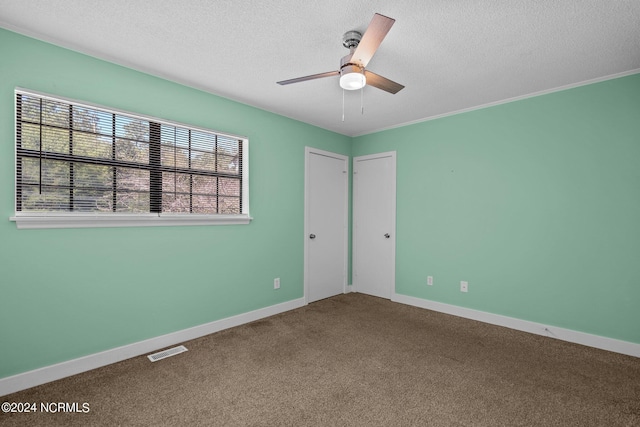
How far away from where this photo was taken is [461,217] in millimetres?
3666

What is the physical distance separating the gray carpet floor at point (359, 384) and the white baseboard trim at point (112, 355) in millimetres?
60

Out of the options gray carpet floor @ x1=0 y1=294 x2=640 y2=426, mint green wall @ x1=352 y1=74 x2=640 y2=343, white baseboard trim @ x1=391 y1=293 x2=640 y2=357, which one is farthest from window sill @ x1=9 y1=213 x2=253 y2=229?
white baseboard trim @ x1=391 y1=293 x2=640 y2=357

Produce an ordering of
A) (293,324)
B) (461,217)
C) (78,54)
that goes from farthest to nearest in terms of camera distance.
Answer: (461,217) < (293,324) < (78,54)

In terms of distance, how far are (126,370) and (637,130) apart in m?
4.70

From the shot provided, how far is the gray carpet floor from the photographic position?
1848 millimetres

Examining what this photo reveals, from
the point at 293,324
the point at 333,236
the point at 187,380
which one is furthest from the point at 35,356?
the point at 333,236

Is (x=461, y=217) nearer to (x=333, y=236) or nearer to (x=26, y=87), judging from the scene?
(x=333, y=236)

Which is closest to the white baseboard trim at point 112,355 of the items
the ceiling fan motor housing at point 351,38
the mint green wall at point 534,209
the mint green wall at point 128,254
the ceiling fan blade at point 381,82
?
the mint green wall at point 128,254

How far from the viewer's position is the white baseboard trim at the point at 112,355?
209cm

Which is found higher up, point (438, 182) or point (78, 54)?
point (78, 54)

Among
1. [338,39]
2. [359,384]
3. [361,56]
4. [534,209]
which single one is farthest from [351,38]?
[534,209]

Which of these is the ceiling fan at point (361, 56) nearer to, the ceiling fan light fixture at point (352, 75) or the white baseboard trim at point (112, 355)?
the ceiling fan light fixture at point (352, 75)

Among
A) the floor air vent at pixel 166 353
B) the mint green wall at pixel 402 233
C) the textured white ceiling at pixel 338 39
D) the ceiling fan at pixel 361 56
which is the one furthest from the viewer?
the floor air vent at pixel 166 353

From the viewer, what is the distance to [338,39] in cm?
214
